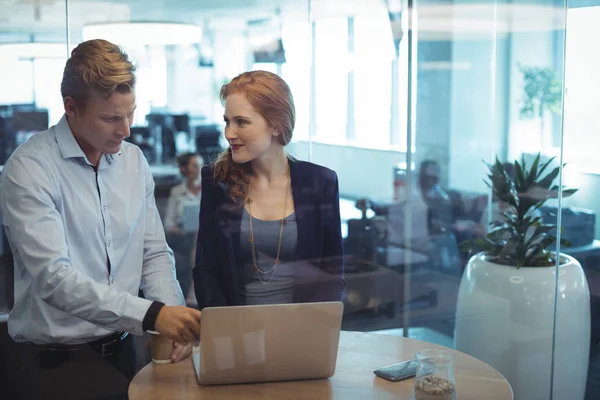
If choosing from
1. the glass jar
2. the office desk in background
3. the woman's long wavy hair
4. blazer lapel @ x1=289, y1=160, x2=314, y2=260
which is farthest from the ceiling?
the glass jar

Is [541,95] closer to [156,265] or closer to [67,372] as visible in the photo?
[156,265]

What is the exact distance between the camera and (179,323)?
6.35 ft

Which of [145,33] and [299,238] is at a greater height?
[145,33]

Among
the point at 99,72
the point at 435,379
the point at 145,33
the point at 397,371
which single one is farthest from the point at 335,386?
the point at 145,33

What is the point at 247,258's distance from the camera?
2686mm

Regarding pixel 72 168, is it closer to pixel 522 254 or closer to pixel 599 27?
pixel 522 254

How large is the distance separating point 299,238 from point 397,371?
727 mm

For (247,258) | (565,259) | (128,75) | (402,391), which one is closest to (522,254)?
(565,259)

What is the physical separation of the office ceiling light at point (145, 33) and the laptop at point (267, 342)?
1683 millimetres

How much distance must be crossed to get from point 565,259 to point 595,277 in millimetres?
229

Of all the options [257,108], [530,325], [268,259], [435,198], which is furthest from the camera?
[435,198]

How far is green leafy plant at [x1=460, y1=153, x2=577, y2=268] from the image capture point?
3775 millimetres

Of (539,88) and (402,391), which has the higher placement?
(539,88)

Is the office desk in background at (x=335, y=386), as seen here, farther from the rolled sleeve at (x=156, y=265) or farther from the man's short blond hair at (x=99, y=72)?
the man's short blond hair at (x=99, y=72)
